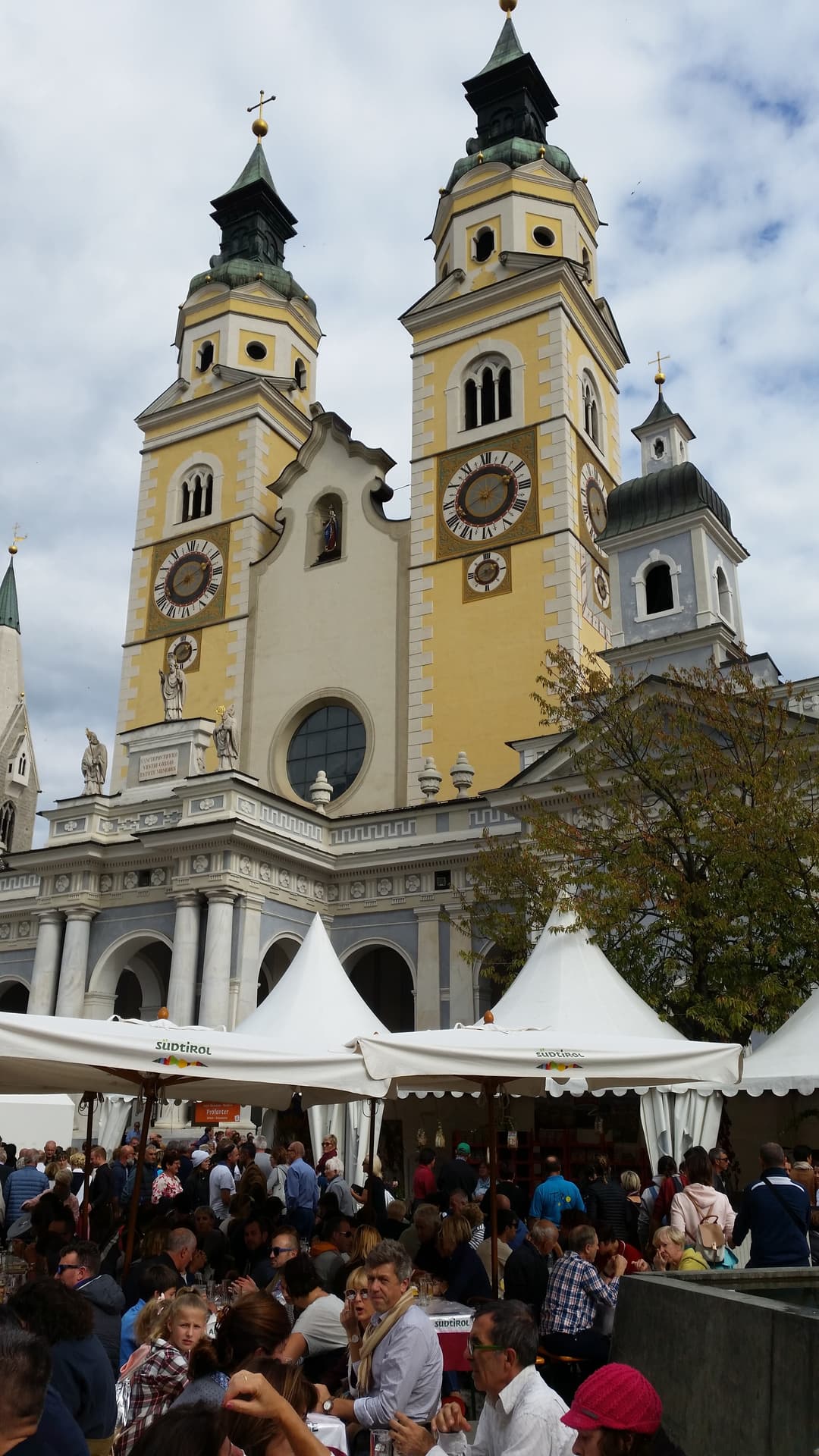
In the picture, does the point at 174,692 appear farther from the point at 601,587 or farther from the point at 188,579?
the point at 601,587

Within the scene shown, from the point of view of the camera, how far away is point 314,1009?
12625 millimetres

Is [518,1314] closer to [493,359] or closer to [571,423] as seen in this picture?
[571,423]

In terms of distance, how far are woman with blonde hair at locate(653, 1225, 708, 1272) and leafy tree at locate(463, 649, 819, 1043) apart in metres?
5.99

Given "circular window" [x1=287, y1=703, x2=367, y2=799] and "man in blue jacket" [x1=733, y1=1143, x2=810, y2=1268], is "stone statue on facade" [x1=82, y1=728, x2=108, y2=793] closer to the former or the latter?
"circular window" [x1=287, y1=703, x2=367, y2=799]

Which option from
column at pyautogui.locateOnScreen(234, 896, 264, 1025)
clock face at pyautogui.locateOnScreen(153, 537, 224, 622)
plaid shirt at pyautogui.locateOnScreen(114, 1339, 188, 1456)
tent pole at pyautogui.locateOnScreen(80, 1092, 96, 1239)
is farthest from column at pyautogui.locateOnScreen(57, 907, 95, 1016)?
plaid shirt at pyautogui.locateOnScreen(114, 1339, 188, 1456)

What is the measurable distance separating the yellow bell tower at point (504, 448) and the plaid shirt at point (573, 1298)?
20122 mm

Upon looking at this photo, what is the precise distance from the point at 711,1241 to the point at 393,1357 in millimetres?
3937

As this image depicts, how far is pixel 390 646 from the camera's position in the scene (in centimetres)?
3003

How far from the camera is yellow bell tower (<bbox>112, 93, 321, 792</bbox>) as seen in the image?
108ft

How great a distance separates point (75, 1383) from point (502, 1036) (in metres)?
4.98

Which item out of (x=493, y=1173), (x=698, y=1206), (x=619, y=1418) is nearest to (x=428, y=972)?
(x=493, y=1173)

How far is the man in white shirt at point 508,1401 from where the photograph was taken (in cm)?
423

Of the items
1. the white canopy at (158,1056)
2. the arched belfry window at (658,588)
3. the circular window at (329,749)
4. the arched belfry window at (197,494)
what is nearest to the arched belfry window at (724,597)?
the arched belfry window at (658,588)

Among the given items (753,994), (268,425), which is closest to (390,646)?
(268,425)
